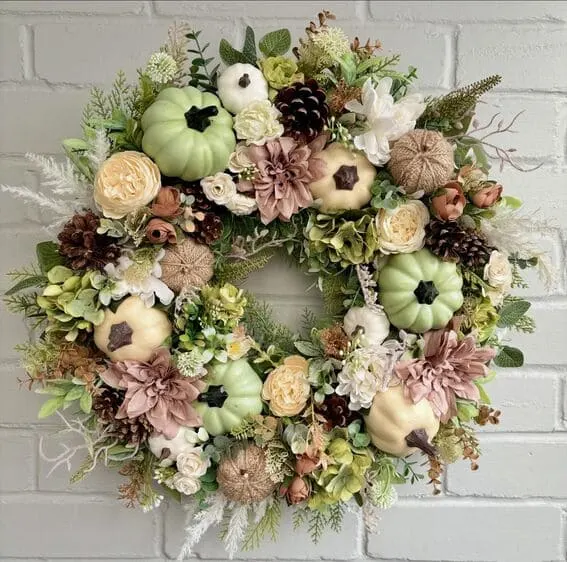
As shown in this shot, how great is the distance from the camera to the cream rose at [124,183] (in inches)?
27.0

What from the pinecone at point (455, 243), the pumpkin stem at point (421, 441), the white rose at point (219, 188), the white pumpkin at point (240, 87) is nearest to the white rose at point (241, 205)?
the white rose at point (219, 188)

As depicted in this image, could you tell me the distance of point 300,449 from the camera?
2.39ft

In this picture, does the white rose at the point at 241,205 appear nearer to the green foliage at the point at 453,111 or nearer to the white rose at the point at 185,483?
the green foliage at the point at 453,111

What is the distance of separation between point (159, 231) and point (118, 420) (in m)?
0.25

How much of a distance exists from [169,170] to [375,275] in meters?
0.29

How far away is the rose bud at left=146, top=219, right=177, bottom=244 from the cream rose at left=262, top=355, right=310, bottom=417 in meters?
0.22

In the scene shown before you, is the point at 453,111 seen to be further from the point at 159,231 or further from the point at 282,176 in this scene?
the point at 159,231

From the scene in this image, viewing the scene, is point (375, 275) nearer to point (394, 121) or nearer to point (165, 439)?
point (394, 121)

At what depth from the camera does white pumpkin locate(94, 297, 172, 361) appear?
72cm

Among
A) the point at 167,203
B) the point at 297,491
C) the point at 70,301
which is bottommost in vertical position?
the point at 297,491

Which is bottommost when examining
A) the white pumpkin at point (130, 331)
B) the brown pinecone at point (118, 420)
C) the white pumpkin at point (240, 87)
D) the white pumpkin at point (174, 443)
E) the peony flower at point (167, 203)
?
the white pumpkin at point (174, 443)

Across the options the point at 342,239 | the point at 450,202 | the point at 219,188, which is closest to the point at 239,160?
the point at 219,188

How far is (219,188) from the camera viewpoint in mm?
720

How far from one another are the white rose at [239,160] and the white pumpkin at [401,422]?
0.33 m
